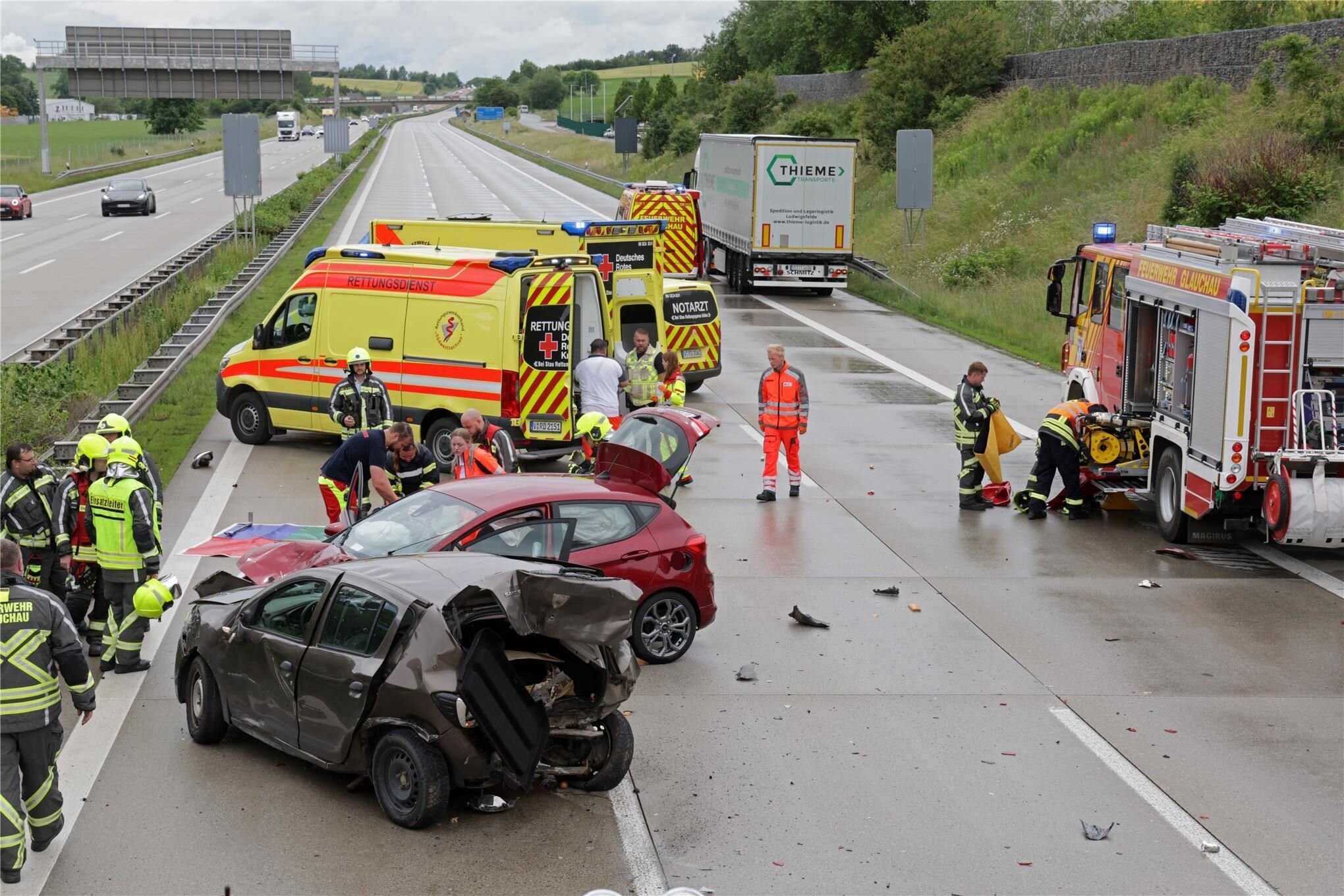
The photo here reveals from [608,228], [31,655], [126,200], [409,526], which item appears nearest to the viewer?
[31,655]

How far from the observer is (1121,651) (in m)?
11.2

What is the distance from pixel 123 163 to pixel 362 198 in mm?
41572

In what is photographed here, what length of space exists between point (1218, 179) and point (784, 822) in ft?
87.9

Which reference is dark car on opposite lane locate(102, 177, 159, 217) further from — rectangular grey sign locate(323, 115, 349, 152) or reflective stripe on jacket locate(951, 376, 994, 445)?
reflective stripe on jacket locate(951, 376, 994, 445)

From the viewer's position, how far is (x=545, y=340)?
16703 millimetres

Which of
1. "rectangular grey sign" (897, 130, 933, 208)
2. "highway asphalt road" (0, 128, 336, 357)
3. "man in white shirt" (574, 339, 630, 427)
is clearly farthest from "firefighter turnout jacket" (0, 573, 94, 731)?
"rectangular grey sign" (897, 130, 933, 208)

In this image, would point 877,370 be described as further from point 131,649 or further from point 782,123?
point 782,123

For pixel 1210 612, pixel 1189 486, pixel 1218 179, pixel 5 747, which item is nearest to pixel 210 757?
pixel 5 747

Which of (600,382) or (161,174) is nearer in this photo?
(600,382)

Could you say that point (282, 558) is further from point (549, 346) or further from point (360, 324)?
point (360, 324)

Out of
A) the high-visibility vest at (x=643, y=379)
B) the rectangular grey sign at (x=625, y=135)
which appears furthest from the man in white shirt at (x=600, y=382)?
the rectangular grey sign at (x=625, y=135)

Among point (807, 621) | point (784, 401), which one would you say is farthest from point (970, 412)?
point (807, 621)

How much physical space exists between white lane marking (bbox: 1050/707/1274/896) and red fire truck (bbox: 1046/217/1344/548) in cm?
451

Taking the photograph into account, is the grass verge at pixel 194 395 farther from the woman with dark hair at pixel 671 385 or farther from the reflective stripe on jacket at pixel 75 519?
the reflective stripe on jacket at pixel 75 519
